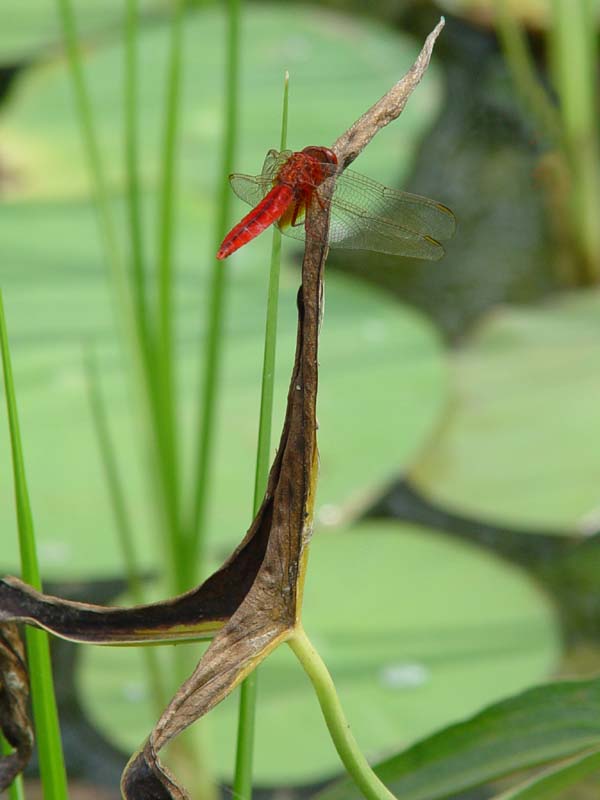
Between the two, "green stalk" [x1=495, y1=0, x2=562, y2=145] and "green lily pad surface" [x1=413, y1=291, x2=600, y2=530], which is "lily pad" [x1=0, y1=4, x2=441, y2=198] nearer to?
"green stalk" [x1=495, y1=0, x2=562, y2=145]

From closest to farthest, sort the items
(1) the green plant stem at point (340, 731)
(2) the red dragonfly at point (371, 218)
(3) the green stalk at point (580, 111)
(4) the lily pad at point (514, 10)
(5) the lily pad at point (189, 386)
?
(1) the green plant stem at point (340, 731), (2) the red dragonfly at point (371, 218), (5) the lily pad at point (189, 386), (3) the green stalk at point (580, 111), (4) the lily pad at point (514, 10)

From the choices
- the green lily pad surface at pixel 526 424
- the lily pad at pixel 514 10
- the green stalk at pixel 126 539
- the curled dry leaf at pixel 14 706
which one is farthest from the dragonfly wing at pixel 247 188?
the lily pad at pixel 514 10

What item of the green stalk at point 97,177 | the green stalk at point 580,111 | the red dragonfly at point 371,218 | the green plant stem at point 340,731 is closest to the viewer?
the green plant stem at point 340,731

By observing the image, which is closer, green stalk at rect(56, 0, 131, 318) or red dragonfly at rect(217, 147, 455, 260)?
red dragonfly at rect(217, 147, 455, 260)

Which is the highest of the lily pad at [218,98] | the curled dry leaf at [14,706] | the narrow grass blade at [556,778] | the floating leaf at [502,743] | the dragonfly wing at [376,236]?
the lily pad at [218,98]

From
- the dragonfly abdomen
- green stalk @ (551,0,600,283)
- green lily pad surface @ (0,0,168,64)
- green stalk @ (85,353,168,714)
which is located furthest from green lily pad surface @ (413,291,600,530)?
green lily pad surface @ (0,0,168,64)

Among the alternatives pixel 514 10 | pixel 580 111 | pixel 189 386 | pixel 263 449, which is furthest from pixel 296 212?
pixel 514 10

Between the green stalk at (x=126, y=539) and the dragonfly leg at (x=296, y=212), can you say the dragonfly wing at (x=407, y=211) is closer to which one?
the dragonfly leg at (x=296, y=212)
